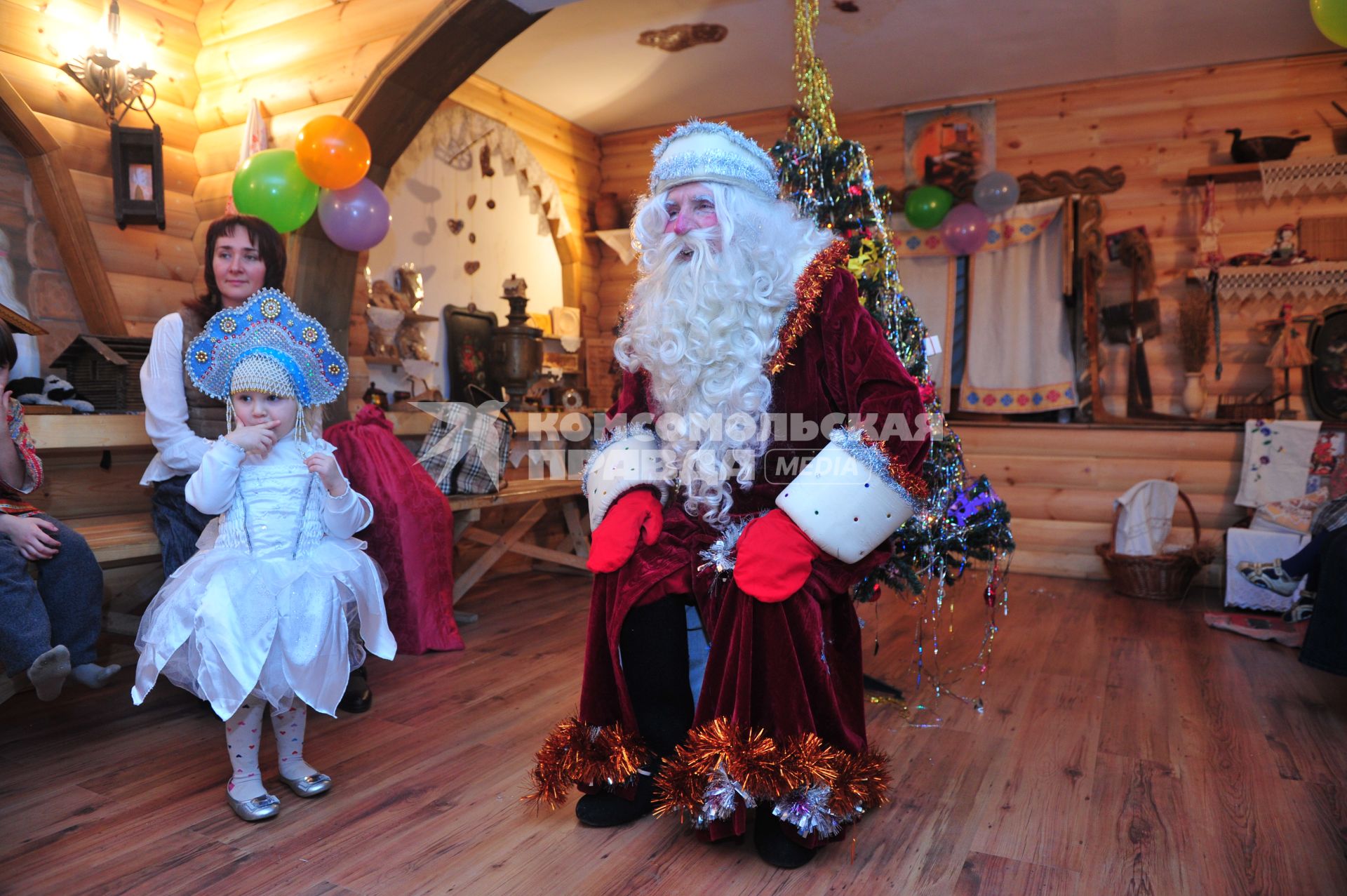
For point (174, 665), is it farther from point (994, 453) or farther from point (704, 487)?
point (994, 453)

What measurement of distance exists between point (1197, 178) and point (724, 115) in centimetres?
287

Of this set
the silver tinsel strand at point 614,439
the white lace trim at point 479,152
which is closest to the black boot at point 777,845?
the silver tinsel strand at point 614,439

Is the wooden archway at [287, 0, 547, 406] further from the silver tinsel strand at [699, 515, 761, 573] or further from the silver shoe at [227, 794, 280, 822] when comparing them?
the silver tinsel strand at [699, 515, 761, 573]

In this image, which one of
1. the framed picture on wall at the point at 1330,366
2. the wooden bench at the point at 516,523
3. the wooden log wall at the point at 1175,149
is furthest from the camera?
the wooden log wall at the point at 1175,149

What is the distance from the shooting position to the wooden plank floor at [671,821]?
1.59 meters

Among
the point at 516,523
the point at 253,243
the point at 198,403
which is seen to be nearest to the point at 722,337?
the point at 253,243

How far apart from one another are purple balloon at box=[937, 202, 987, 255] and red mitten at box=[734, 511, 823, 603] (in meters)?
3.78

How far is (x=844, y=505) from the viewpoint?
165 cm

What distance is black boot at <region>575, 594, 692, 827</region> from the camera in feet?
5.77

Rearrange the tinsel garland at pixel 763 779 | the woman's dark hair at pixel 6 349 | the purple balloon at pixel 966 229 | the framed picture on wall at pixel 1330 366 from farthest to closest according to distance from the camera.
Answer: the purple balloon at pixel 966 229 < the framed picture on wall at pixel 1330 366 < the woman's dark hair at pixel 6 349 < the tinsel garland at pixel 763 779

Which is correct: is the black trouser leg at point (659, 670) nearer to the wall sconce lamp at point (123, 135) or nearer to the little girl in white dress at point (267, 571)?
the little girl in white dress at point (267, 571)

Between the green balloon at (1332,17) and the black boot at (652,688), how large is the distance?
290cm

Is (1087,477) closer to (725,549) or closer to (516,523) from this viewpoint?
(516,523)

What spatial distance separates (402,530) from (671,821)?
162 centimetres
